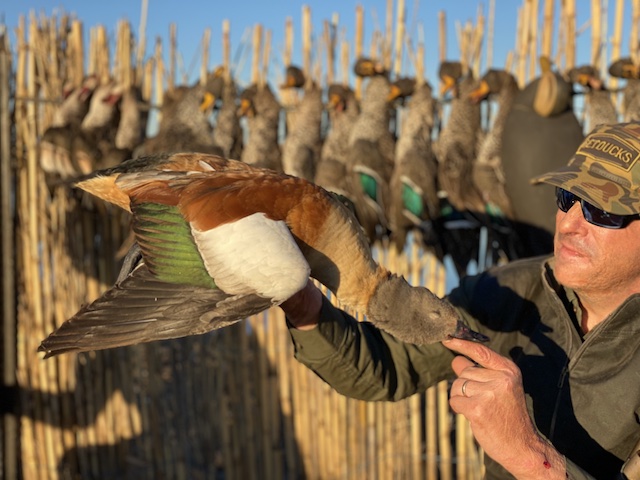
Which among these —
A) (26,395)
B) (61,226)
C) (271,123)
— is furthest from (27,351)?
(271,123)

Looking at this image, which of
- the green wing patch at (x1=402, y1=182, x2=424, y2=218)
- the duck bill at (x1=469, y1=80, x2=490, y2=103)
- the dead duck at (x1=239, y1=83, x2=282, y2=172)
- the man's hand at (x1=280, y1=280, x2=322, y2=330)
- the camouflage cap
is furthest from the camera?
the dead duck at (x1=239, y1=83, x2=282, y2=172)

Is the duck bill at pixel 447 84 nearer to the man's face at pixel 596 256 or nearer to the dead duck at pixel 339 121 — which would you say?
the dead duck at pixel 339 121

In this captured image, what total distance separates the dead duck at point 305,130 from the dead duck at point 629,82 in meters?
1.94

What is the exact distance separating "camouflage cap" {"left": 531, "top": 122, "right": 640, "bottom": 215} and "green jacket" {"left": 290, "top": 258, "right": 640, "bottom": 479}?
0.88 ft

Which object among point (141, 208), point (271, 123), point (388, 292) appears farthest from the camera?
point (271, 123)

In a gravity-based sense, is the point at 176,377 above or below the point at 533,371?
below

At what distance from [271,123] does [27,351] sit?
8.54 ft

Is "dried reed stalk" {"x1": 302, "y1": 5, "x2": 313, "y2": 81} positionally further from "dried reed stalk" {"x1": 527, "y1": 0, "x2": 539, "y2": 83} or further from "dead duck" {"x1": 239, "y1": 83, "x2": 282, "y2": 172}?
"dried reed stalk" {"x1": 527, "y1": 0, "x2": 539, "y2": 83}

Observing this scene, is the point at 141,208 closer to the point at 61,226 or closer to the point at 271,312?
the point at 271,312

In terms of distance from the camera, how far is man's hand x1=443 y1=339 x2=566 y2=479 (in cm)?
173

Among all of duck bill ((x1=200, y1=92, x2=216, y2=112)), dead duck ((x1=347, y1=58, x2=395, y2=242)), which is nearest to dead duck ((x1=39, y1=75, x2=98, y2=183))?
duck bill ((x1=200, y1=92, x2=216, y2=112))

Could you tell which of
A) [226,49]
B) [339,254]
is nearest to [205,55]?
[226,49]

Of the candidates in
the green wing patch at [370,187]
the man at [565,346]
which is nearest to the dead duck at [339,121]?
the green wing patch at [370,187]

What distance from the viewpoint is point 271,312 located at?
5371 millimetres
